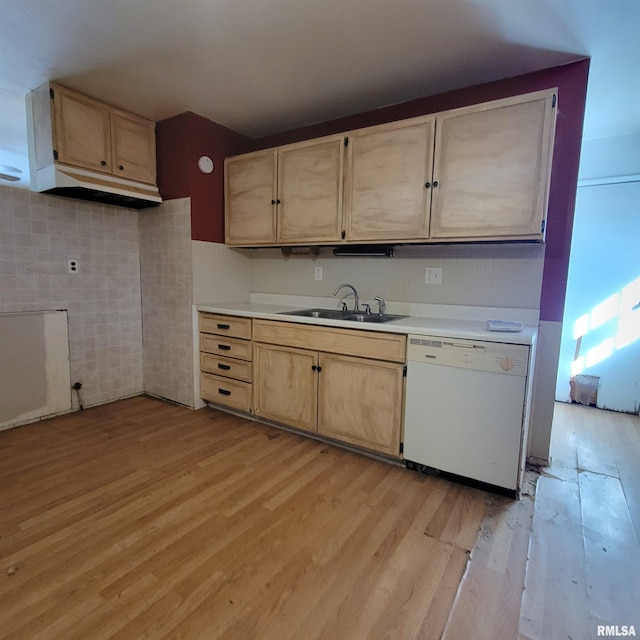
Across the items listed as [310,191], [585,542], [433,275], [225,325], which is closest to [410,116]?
[310,191]

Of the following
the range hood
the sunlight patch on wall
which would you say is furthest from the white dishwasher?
the range hood

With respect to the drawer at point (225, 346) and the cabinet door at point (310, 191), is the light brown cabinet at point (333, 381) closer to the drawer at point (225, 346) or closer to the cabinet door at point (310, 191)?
the drawer at point (225, 346)

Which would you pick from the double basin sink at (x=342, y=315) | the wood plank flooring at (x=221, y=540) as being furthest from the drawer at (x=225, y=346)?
the wood plank flooring at (x=221, y=540)

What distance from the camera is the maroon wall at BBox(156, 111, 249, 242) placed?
2.90 m

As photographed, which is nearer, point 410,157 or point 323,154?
point 410,157

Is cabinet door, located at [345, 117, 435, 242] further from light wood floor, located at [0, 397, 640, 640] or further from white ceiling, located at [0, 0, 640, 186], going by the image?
light wood floor, located at [0, 397, 640, 640]

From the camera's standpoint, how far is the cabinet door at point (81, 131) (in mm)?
2443

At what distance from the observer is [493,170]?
2010 millimetres

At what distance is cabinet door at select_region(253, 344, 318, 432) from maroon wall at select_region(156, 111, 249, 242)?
4.01 ft

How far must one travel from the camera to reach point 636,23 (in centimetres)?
175

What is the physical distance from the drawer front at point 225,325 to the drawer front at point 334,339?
94mm

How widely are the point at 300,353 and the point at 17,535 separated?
168 cm

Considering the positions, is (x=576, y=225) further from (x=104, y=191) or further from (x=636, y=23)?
(x=104, y=191)

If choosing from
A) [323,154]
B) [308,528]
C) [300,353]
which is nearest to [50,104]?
[323,154]
